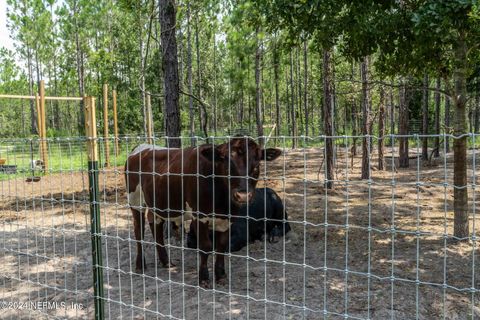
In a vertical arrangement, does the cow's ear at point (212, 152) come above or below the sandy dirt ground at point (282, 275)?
above

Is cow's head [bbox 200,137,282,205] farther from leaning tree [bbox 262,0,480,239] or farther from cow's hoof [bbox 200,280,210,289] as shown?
leaning tree [bbox 262,0,480,239]

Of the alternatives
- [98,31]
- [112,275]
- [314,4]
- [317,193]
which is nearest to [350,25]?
[314,4]

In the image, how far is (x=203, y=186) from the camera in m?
4.23

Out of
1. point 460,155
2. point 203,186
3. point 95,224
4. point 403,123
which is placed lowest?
point 95,224

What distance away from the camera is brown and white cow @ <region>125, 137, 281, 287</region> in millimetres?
3621

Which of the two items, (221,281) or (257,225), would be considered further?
(257,225)

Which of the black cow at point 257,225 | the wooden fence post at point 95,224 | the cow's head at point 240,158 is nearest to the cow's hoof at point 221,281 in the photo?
the black cow at point 257,225

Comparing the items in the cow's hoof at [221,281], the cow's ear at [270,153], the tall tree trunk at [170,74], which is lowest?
the cow's hoof at [221,281]

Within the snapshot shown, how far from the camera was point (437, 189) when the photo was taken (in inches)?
378

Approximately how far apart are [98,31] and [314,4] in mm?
28867

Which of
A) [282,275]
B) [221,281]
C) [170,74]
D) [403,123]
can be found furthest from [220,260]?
[403,123]

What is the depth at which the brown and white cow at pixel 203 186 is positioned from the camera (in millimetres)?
3621

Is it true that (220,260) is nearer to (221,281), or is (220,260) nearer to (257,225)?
(221,281)

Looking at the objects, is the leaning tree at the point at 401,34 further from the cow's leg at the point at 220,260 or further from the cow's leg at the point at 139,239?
the cow's leg at the point at 139,239
